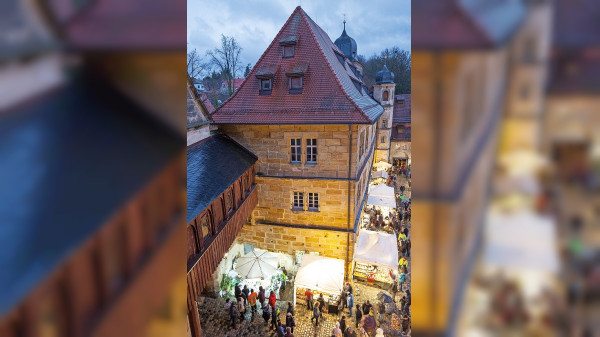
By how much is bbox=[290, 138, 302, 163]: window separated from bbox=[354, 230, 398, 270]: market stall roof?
3075 millimetres

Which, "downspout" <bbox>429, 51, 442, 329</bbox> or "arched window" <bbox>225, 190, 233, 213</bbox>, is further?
"arched window" <bbox>225, 190, 233, 213</bbox>

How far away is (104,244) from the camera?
0.45 meters

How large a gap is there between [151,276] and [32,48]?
410mm

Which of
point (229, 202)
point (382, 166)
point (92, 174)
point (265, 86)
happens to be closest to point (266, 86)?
point (265, 86)

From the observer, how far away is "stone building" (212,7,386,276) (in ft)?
29.2

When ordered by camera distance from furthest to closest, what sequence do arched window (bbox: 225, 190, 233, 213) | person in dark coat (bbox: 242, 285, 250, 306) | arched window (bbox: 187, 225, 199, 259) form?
person in dark coat (bbox: 242, 285, 250, 306) < arched window (bbox: 225, 190, 233, 213) < arched window (bbox: 187, 225, 199, 259)

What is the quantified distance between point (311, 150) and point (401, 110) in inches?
670

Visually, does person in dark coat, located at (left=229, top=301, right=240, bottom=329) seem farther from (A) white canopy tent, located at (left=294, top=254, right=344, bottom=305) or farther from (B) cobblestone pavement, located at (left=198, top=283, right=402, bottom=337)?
(A) white canopy tent, located at (left=294, top=254, right=344, bottom=305)

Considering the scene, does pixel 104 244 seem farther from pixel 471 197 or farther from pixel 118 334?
pixel 471 197

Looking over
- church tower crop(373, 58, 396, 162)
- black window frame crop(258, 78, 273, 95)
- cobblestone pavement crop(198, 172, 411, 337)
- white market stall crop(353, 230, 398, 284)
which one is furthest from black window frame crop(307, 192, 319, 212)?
church tower crop(373, 58, 396, 162)

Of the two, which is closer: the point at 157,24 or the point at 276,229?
the point at 157,24

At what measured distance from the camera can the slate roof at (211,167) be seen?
5.39 meters

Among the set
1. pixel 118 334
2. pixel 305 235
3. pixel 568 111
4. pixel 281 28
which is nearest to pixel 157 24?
pixel 118 334

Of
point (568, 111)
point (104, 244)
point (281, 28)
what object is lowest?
point (104, 244)
